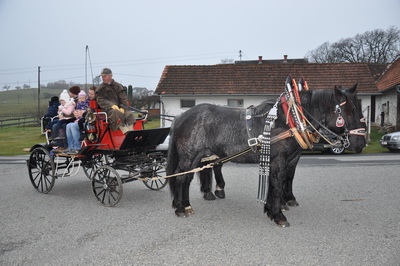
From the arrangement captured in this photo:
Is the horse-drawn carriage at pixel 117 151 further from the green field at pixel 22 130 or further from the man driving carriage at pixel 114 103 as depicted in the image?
the green field at pixel 22 130

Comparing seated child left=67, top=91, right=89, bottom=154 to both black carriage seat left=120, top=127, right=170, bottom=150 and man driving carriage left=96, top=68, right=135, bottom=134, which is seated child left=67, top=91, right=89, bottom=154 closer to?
man driving carriage left=96, top=68, right=135, bottom=134

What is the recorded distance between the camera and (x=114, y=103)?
6242mm

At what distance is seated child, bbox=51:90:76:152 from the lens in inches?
259

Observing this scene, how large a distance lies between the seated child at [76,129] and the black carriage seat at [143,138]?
112cm

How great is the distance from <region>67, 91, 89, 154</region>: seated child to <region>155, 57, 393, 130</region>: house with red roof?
12141 millimetres

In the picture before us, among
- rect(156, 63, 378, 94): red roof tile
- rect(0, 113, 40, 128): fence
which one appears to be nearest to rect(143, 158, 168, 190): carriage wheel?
rect(156, 63, 378, 94): red roof tile

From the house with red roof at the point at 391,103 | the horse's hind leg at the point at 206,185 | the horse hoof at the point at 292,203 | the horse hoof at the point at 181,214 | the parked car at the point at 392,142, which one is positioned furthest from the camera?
the house with red roof at the point at 391,103

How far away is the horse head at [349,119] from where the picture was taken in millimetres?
4551

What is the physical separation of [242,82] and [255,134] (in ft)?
49.3

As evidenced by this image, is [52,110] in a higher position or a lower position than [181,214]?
higher

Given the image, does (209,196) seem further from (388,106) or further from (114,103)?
(388,106)

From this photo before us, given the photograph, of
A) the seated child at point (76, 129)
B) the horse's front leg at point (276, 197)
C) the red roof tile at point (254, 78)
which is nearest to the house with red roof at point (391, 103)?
the red roof tile at point (254, 78)

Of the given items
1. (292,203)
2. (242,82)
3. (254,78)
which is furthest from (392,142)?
(292,203)

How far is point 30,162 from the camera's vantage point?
7.01 meters
